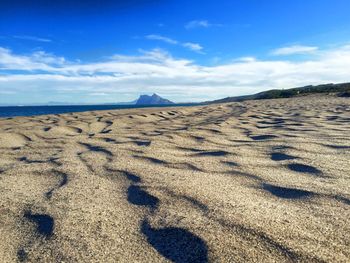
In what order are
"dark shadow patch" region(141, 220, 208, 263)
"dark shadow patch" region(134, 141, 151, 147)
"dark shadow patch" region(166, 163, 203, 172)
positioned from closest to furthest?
"dark shadow patch" region(141, 220, 208, 263) < "dark shadow patch" region(166, 163, 203, 172) < "dark shadow patch" region(134, 141, 151, 147)

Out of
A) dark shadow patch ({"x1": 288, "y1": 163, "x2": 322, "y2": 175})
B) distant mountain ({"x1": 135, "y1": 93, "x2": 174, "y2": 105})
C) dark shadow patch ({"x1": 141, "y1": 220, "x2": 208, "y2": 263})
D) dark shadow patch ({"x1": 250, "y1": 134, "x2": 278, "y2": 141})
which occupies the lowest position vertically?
distant mountain ({"x1": 135, "y1": 93, "x2": 174, "y2": 105})

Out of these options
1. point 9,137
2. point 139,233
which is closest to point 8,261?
point 139,233

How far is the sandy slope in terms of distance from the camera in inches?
57.6

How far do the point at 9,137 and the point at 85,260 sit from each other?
3.71 metres

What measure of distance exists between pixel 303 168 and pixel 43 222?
192 centimetres

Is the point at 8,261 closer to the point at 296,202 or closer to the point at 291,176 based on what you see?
the point at 296,202

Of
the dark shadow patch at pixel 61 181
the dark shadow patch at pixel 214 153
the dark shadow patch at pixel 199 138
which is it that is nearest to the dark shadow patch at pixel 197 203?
the dark shadow patch at pixel 61 181

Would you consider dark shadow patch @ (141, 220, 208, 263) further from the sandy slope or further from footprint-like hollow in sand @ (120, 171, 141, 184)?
footprint-like hollow in sand @ (120, 171, 141, 184)

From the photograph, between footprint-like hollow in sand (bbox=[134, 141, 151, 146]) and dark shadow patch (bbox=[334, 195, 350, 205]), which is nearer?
dark shadow patch (bbox=[334, 195, 350, 205])

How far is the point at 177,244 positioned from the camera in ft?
4.96

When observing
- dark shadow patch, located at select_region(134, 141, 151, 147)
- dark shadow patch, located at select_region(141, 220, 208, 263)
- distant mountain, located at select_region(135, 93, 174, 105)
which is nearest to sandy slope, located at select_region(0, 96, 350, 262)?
dark shadow patch, located at select_region(141, 220, 208, 263)

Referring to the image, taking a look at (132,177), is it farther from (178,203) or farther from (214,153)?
(214,153)

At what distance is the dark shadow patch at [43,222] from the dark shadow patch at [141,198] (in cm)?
48

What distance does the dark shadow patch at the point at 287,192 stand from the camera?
2066 millimetres
